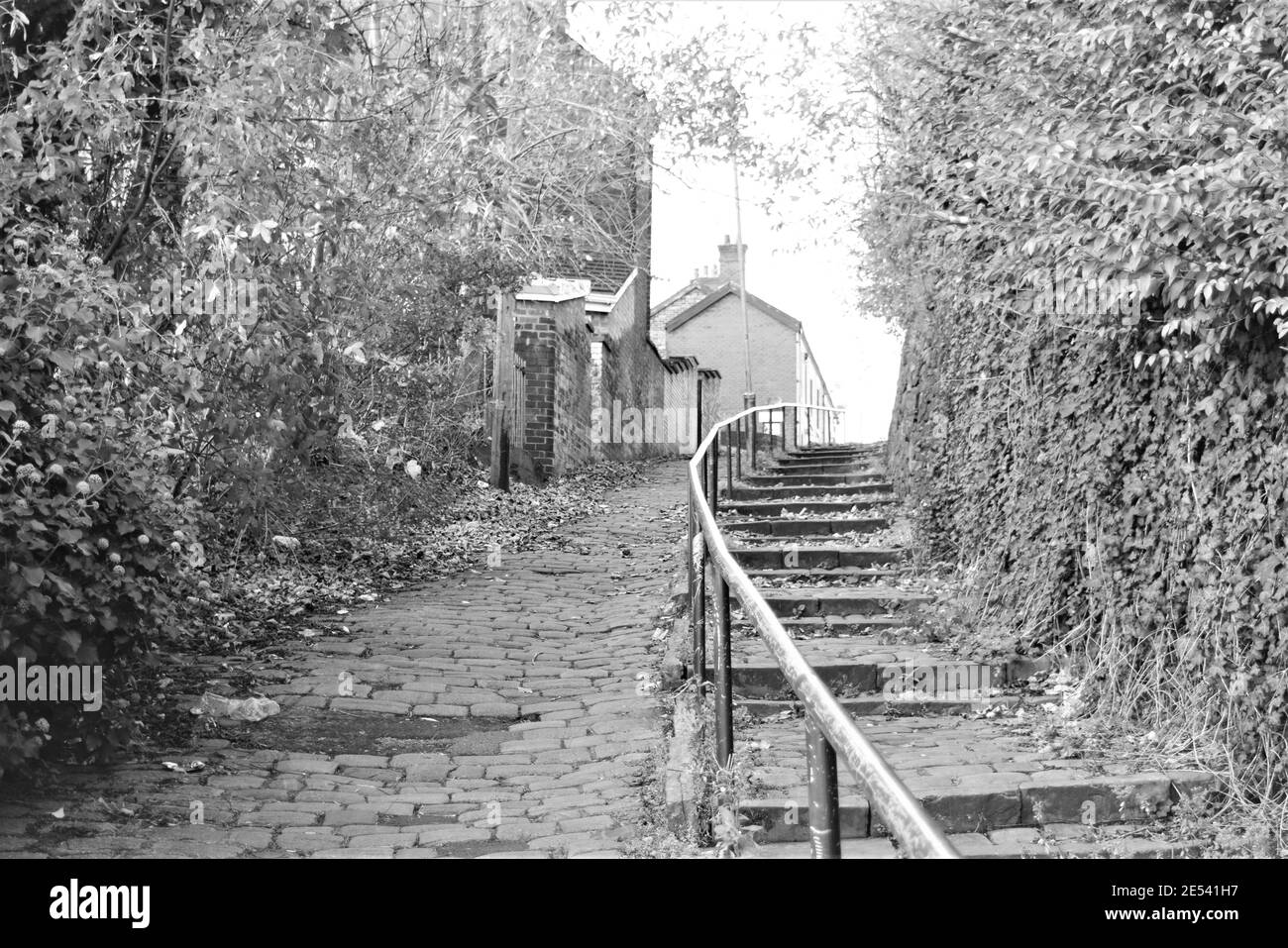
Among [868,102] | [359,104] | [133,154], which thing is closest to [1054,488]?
[359,104]

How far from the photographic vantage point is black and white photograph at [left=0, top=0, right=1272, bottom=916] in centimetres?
466

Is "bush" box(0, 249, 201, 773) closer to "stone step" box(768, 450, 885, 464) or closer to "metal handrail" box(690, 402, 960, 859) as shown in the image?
"metal handrail" box(690, 402, 960, 859)

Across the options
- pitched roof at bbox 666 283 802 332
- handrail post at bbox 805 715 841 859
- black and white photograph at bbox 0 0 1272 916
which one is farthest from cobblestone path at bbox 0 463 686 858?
pitched roof at bbox 666 283 802 332

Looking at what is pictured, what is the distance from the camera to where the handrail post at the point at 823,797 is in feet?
7.68

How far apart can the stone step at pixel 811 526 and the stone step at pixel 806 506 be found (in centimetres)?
75

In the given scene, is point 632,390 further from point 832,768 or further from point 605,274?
point 832,768

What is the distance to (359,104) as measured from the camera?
7.78 m

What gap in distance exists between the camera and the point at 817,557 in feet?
30.8

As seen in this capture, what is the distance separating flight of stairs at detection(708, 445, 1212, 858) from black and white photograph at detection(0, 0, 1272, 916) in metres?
0.03

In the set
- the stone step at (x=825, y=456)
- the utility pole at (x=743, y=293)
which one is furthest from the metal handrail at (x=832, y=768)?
the utility pole at (x=743, y=293)

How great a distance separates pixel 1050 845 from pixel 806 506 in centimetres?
690

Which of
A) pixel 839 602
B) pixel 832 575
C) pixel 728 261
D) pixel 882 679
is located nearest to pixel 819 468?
pixel 832 575

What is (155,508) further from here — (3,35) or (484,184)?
(484,184)

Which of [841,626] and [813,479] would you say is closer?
[841,626]
